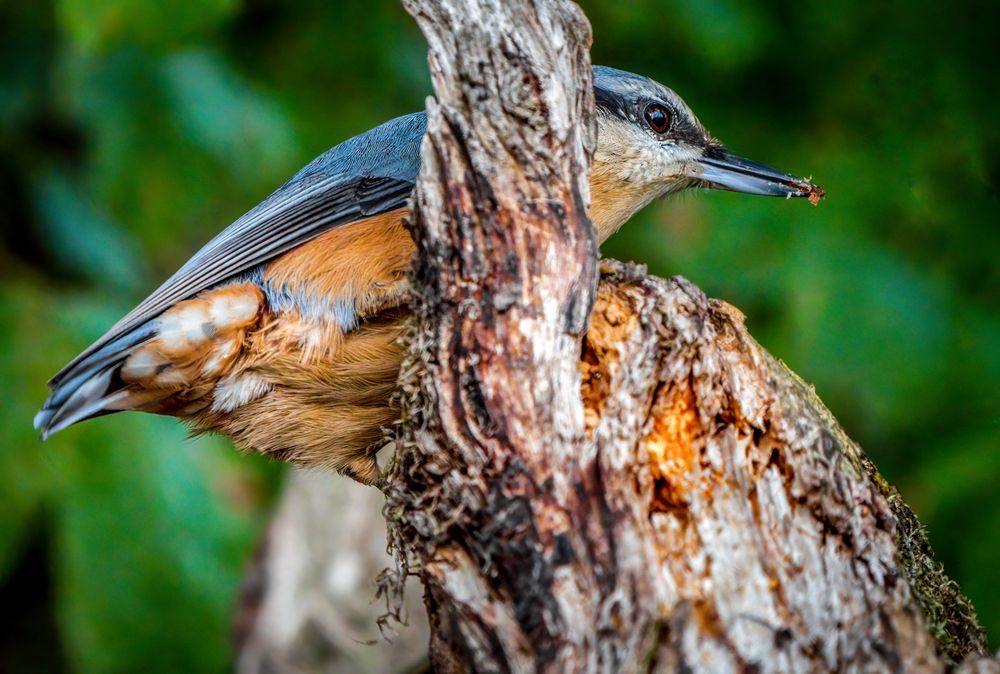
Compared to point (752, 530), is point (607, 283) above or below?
above

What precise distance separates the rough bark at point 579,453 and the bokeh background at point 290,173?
1.49m

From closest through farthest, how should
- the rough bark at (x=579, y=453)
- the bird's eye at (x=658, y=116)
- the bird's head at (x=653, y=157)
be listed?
1. the rough bark at (x=579, y=453)
2. the bird's head at (x=653, y=157)
3. the bird's eye at (x=658, y=116)

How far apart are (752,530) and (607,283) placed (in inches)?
23.1

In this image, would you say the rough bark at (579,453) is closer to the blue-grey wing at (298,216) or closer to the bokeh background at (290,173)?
the blue-grey wing at (298,216)

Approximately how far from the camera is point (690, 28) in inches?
163

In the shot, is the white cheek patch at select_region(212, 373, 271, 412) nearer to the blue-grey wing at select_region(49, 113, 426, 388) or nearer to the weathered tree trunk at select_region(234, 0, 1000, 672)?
the blue-grey wing at select_region(49, 113, 426, 388)

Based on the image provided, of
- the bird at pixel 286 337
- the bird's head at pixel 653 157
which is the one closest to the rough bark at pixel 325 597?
the bird at pixel 286 337

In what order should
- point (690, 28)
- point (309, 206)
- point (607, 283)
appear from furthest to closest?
point (690, 28) → point (309, 206) → point (607, 283)

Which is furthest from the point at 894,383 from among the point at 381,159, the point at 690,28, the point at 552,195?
the point at 552,195

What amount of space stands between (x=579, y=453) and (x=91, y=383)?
1.60 metres

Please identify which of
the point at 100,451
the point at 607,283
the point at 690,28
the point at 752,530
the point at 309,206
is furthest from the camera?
the point at 690,28

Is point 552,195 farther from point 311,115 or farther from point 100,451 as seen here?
point 311,115

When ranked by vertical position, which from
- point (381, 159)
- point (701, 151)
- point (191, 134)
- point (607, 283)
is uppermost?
point (191, 134)

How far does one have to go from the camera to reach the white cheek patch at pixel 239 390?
2.91 meters
